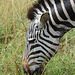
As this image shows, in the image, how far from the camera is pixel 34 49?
2.76 meters

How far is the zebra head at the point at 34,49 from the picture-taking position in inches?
107

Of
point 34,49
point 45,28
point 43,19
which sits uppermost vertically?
point 43,19

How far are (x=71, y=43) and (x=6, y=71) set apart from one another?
6.07 ft

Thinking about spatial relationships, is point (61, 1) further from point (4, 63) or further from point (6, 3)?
point (6, 3)

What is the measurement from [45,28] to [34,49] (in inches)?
13.6

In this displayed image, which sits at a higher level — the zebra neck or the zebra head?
the zebra neck

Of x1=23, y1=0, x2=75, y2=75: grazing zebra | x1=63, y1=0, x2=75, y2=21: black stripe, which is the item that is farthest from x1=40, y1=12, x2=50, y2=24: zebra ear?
x1=63, y1=0, x2=75, y2=21: black stripe

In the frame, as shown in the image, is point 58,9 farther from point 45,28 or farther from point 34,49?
point 34,49

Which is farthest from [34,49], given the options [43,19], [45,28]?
[43,19]

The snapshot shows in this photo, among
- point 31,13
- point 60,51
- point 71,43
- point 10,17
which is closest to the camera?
point 31,13

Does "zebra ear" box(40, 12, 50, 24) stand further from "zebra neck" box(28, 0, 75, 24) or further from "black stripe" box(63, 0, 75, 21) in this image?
"black stripe" box(63, 0, 75, 21)

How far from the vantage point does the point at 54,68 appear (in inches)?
139

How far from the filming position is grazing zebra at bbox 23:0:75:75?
2.62 meters

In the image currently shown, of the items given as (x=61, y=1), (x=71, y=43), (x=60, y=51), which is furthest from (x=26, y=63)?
(x=71, y=43)
